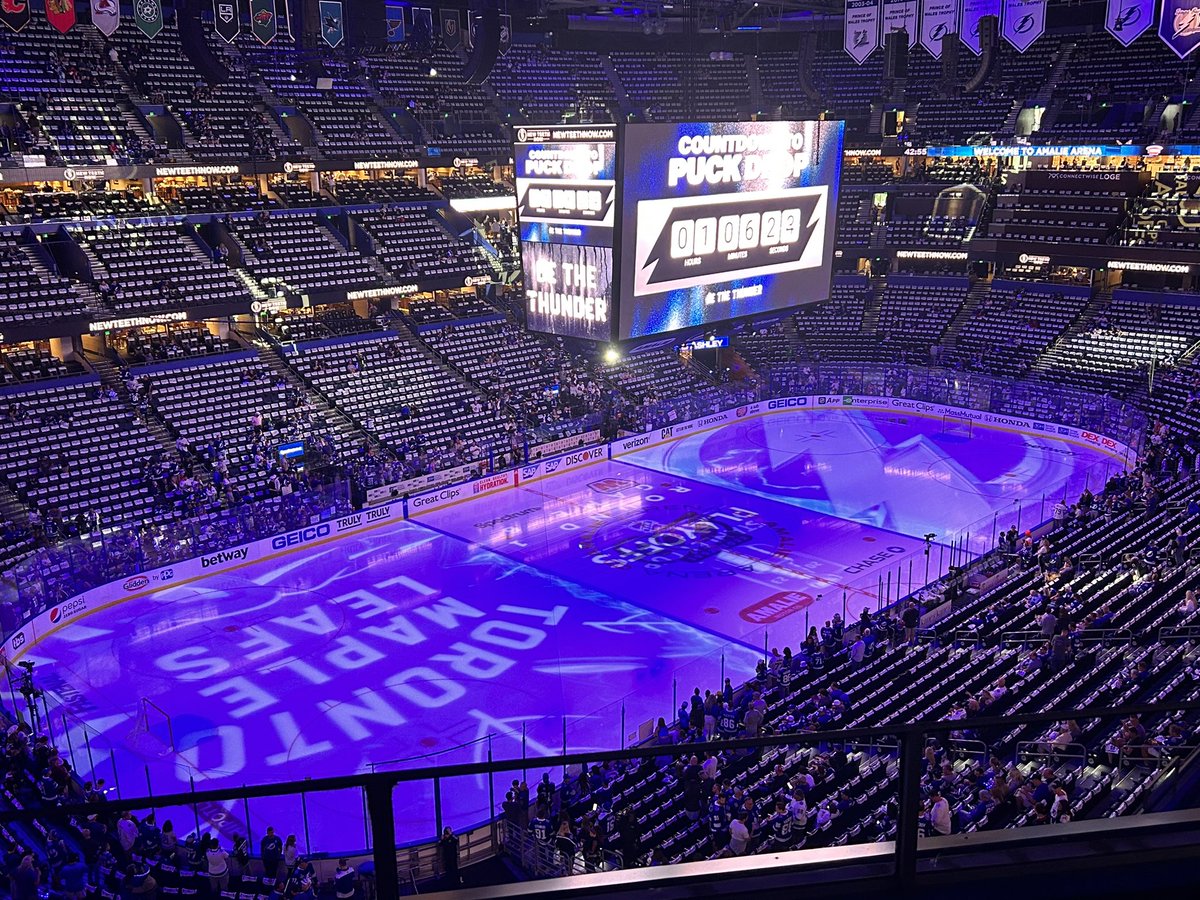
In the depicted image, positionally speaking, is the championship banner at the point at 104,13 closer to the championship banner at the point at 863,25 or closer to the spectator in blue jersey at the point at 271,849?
the spectator in blue jersey at the point at 271,849

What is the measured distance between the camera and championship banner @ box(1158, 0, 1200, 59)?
25859 mm

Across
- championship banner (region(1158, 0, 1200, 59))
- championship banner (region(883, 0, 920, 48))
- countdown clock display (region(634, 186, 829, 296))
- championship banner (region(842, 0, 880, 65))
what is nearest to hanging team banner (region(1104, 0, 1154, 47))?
championship banner (region(1158, 0, 1200, 59))

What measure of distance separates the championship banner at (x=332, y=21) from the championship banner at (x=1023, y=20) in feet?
58.4

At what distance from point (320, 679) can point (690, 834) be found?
11329mm

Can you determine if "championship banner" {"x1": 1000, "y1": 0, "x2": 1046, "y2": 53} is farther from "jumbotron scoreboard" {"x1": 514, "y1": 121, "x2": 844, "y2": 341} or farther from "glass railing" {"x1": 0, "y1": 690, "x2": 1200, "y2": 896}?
"glass railing" {"x1": 0, "y1": 690, "x2": 1200, "y2": 896}

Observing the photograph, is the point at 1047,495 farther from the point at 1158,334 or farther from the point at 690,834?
the point at 690,834

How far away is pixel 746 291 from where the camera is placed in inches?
1081

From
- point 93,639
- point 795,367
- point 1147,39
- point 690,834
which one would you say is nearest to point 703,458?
point 795,367

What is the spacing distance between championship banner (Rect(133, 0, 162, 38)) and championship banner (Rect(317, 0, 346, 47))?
161 inches

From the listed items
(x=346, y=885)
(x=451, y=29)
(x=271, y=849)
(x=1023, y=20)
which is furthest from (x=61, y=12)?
(x=346, y=885)

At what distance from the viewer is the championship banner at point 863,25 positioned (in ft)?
99.9

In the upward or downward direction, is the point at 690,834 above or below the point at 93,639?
above

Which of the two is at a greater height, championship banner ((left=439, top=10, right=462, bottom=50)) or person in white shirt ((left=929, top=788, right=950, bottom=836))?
championship banner ((left=439, top=10, right=462, bottom=50))

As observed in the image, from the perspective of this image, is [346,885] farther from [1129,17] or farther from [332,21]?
[1129,17]
